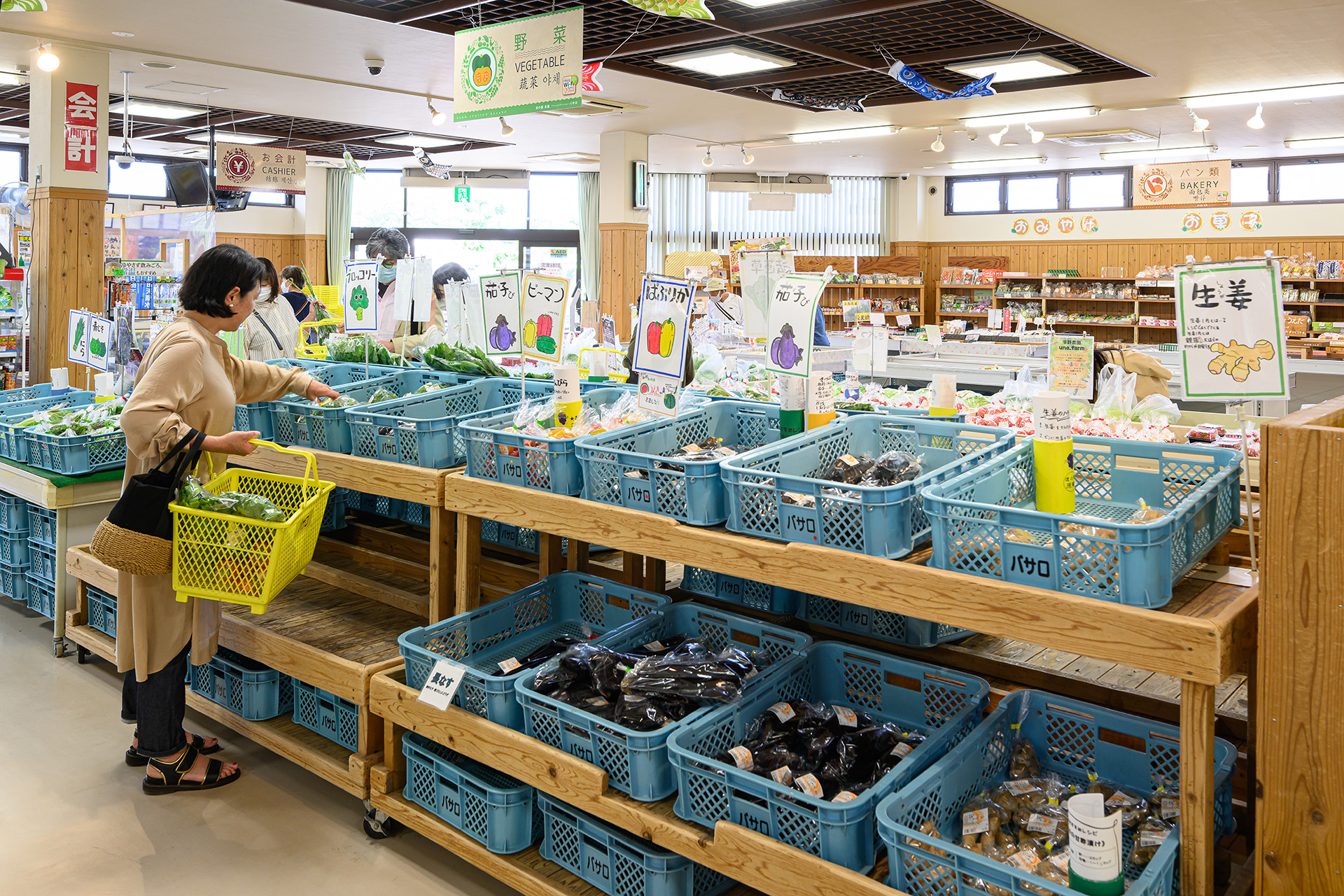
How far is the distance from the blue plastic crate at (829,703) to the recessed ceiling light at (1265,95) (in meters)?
7.66

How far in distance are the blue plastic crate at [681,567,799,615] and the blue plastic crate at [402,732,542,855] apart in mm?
907

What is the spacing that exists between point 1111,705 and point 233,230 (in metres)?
15.4

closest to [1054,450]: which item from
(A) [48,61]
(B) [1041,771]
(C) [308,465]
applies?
(B) [1041,771]

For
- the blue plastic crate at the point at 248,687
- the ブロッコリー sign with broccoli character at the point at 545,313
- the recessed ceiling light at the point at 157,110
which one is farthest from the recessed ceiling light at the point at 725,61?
the recessed ceiling light at the point at 157,110

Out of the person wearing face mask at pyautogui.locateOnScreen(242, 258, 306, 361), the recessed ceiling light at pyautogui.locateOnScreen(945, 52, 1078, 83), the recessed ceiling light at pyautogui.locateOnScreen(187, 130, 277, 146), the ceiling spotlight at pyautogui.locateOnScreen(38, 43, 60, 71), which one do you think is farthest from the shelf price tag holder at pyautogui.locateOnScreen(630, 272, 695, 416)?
the recessed ceiling light at pyautogui.locateOnScreen(187, 130, 277, 146)

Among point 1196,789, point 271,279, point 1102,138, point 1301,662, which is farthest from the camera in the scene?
point 1102,138

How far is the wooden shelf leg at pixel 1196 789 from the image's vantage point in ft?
5.77

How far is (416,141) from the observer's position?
12.2 meters

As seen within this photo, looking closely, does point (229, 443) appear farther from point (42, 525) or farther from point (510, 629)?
point (42, 525)

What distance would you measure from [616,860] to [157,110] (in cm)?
1034

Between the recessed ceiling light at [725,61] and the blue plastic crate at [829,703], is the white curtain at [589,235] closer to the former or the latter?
the recessed ceiling light at [725,61]

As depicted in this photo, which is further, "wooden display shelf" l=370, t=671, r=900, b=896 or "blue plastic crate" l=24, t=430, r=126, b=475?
"blue plastic crate" l=24, t=430, r=126, b=475

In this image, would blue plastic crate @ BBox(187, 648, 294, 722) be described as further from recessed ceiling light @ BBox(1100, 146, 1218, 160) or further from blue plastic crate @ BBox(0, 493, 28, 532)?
recessed ceiling light @ BBox(1100, 146, 1218, 160)

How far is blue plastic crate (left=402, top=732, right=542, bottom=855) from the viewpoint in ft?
8.75
